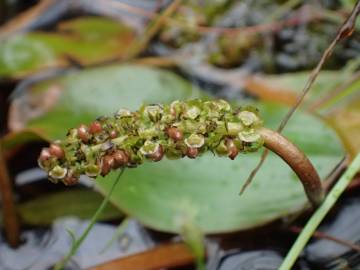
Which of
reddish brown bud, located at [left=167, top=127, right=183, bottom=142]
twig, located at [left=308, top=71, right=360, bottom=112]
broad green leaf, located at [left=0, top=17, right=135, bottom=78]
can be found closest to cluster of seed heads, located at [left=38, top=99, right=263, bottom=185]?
reddish brown bud, located at [left=167, top=127, right=183, bottom=142]

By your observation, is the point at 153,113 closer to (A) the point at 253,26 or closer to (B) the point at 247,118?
(B) the point at 247,118

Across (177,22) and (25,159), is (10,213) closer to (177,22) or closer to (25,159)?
(25,159)

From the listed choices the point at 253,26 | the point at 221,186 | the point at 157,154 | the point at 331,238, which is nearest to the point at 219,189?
the point at 221,186

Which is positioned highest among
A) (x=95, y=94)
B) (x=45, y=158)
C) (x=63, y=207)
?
(x=45, y=158)

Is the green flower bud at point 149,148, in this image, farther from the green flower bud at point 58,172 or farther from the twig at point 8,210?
the twig at point 8,210

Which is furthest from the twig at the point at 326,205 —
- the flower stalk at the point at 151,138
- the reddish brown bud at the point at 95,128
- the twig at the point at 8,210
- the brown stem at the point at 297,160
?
the twig at the point at 8,210

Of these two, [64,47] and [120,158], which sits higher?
[120,158]

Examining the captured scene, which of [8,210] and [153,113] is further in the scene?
[8,210]
